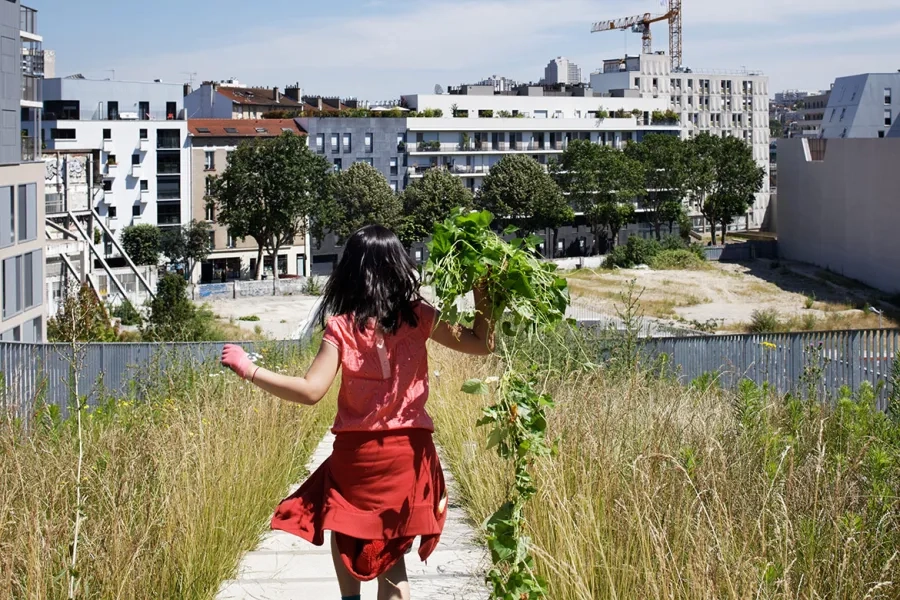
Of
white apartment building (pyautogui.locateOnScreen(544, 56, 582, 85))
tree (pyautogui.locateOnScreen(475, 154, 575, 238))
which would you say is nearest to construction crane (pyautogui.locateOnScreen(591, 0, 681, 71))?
white apartment building (pyautogui.locateOnScreen(544, 56, 582, 85))

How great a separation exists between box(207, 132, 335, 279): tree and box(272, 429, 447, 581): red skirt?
193 ft

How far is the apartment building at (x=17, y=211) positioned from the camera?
21.5 metres

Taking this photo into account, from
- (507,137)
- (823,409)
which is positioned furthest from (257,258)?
(823,409)

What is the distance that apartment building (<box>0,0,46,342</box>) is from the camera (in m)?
21.5

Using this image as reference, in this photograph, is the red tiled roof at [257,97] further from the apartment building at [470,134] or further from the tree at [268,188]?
the tree at [268,188]

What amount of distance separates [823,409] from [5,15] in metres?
20.2

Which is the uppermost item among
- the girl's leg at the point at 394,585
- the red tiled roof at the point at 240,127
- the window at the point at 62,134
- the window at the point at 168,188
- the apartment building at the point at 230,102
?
the apartment building at the point at 230,102

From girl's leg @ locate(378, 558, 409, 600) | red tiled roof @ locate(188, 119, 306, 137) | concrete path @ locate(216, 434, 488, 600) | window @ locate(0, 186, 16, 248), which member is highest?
red tiled roof @ locate(188, 119, 306, 137)

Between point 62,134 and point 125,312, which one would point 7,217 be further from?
point 62,134

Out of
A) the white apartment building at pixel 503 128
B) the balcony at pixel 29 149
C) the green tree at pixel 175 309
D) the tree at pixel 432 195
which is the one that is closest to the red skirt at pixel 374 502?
the balcony at pixel 29 149

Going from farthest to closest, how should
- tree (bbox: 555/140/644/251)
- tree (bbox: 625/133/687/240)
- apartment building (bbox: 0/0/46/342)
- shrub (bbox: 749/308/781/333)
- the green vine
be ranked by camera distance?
tree (bbox: 625/133/687/240), tree (bbox: 555/140/644/251), shrub (bbox: 749/308/781/333), apartment building (bbox: 0/0/46/342), the green vine

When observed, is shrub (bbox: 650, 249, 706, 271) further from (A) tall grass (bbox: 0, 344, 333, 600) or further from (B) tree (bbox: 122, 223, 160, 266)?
(A) tall grass (bbox: 0, 344, 333, 600)

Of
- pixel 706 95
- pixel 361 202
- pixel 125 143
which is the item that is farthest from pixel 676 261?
pixel 706 95

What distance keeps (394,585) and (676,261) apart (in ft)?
209
